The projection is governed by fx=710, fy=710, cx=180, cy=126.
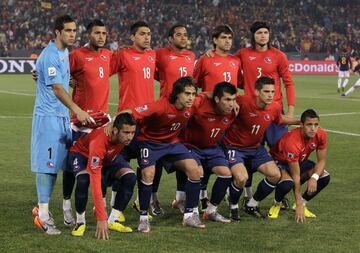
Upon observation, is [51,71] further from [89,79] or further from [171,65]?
[171,65]

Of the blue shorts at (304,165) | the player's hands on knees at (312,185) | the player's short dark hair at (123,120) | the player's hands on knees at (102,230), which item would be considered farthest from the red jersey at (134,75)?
the player's hands on knees at (312,185)

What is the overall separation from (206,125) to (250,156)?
31.0 inches

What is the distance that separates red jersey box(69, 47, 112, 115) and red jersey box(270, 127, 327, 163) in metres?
2.16

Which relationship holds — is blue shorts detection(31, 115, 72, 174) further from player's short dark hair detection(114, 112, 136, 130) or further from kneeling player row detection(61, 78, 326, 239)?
player's short dark hair detection(114, 112, 136, 130)

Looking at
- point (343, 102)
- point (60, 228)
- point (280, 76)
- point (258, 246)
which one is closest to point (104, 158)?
point (60, 228)

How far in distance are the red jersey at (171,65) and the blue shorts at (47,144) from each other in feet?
6.12

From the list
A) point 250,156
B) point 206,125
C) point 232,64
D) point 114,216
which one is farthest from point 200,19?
point 114,216

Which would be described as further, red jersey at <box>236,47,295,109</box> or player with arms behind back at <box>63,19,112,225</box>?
red jersey at <box>236,47,295,109</box>

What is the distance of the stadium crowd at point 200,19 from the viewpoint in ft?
146

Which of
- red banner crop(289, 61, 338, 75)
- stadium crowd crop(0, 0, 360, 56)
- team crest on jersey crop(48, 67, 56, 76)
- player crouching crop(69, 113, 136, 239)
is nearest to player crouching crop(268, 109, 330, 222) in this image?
player crouching crop(69, 113, 136, 239)

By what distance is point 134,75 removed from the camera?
8.56 meters

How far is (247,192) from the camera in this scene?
9.10 m

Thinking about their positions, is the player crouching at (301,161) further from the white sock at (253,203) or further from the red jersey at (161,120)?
the red jersey at (161,120)

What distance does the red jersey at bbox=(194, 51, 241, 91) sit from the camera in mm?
8883
